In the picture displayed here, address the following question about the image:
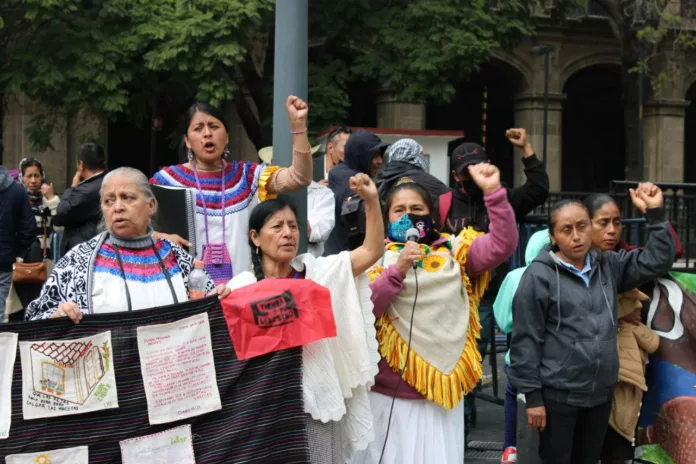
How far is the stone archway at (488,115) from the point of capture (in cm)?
3412

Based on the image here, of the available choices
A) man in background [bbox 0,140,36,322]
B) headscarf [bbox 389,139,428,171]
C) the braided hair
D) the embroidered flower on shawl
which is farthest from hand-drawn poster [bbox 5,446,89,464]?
man in background [bbox 0,140,36,322]

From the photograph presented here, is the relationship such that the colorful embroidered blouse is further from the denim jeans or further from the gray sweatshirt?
the denim jeans

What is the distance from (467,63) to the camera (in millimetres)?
18734

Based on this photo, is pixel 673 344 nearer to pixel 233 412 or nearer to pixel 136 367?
pixel 233 412

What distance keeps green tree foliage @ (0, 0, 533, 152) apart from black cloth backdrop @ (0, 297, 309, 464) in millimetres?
13318

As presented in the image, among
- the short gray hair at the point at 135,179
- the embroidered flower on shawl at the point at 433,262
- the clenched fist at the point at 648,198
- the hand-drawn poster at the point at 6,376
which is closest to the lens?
the hand-drawn poster at the point at 6,376

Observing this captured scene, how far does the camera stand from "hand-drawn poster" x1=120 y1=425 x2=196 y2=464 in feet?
14.2

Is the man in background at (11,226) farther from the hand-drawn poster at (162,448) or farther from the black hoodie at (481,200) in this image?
the hand-drawn poster at (162,448)

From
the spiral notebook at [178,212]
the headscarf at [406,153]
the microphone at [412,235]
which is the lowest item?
the microphone at [412,235]

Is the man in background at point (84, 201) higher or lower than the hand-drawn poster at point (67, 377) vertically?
higher

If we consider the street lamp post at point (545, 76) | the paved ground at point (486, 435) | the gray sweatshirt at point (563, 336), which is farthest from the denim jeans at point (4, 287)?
the street lamp post at point (545, 76)

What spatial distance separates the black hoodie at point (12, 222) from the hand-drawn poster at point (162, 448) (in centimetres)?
486

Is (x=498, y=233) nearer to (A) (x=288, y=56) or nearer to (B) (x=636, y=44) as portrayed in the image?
(A) (x=288, y=56)

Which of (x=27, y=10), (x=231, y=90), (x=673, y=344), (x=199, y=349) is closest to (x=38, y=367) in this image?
(x=199, y=349)
